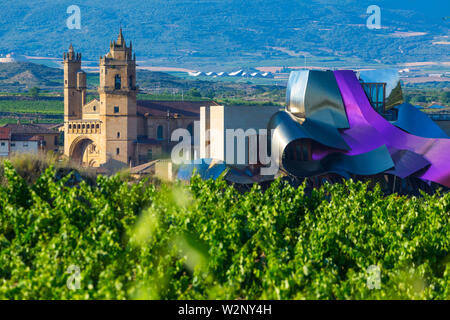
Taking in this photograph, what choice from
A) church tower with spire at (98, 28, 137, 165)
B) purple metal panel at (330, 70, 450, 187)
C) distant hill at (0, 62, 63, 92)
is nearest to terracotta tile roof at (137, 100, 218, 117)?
church tower with spire at (98, 28, 137, 165)

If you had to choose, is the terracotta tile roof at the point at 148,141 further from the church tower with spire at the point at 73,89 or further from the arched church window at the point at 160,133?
the church tower with spire at the point at 73,89

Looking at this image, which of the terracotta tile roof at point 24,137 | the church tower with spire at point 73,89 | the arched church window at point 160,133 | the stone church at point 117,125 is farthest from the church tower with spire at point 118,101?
the church tower with spire at point 73,89

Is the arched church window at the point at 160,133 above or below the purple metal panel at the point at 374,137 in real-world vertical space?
below

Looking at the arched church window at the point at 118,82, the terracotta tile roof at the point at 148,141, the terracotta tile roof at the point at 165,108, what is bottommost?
the terracotta tile roof at the point at 148,141

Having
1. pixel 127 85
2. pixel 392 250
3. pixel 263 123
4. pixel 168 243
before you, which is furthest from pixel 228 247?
pixel 127 85

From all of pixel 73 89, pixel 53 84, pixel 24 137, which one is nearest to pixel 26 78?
pixel 53 84

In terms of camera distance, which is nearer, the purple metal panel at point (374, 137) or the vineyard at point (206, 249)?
the vineyard at point (206, 249)

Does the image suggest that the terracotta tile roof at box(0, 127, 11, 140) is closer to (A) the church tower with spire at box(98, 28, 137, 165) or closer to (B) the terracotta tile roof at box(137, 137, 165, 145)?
(A) the church tower with spire at box(98, 28, 137, 165)
